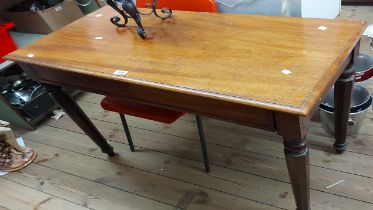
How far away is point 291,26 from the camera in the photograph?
1198 mm

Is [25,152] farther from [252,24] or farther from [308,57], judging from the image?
[308,57]

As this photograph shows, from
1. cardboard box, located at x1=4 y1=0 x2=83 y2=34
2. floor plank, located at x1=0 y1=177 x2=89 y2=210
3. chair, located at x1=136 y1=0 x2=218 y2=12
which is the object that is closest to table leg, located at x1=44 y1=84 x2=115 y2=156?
Result: floor plank, located at x1=0 y1=177 x2=89 y2=210

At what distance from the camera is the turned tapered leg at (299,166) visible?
3.14ft

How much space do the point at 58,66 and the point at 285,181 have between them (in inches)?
43.3

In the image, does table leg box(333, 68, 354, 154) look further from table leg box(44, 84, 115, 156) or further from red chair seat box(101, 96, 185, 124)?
table leg box(44, 84, 115, 156)

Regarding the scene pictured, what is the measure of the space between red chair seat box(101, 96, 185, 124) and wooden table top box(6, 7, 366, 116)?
0.99 ft

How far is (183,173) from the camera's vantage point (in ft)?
5.66

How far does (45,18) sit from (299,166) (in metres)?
2.05

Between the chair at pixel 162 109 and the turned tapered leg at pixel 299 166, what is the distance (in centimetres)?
43

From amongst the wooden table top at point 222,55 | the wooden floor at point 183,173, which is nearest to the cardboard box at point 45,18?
the wooden floor at point 183,173

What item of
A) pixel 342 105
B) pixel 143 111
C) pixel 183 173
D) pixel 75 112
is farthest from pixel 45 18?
pixel 342 105

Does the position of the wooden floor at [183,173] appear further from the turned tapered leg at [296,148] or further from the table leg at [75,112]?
the turned tapered leg at [296,148]

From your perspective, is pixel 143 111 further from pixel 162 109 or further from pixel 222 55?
pixel 222 55

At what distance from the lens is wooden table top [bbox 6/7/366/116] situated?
903 millimetres
